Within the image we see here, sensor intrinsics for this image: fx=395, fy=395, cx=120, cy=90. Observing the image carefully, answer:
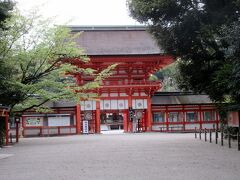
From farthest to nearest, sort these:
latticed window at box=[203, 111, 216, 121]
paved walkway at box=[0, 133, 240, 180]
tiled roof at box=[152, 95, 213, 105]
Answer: latticed window at box=[203, 111, 216, 121] → tiled roof at box=[152, 95, 213, 105] → paved walkway at box=[0, 133, 240, 180]

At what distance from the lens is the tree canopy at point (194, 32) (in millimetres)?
17781

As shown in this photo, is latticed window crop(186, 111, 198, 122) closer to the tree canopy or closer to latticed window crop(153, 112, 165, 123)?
latticed window crop(153, 112, 165, 123)

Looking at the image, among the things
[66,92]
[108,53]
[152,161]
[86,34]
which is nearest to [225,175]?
[152,161]

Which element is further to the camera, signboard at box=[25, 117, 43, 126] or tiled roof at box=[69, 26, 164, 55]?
signboard at box=[25, 117, 43, 126]

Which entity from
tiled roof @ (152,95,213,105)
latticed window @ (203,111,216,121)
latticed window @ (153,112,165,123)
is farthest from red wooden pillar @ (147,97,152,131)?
latticed window @ (203,111,216,121)

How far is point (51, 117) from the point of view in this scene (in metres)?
35.7

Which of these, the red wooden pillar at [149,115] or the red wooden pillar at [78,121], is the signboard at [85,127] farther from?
the red wooden pillar at [149,115]

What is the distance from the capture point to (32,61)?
23875mm

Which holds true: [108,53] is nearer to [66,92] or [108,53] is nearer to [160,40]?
[66,92]

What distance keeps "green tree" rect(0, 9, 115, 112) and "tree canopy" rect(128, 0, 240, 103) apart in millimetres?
6244

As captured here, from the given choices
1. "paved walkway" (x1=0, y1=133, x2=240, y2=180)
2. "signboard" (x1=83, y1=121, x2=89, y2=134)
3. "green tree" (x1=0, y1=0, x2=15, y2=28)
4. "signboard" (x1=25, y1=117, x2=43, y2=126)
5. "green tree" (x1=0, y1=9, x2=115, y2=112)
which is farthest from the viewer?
"signboard" (x1=25, y1=117, x2=43, y2=126)

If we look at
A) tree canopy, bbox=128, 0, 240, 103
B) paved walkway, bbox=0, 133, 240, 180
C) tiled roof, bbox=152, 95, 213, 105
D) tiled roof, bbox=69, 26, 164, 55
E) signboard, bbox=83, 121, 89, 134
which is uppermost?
tiled roof, bbox=69, 26, 164, 55

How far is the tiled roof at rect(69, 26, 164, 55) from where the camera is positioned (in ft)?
116

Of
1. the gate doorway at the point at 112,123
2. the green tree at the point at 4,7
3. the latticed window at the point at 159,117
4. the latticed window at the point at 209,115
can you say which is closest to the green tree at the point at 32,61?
the green tree at the point at 4,7
